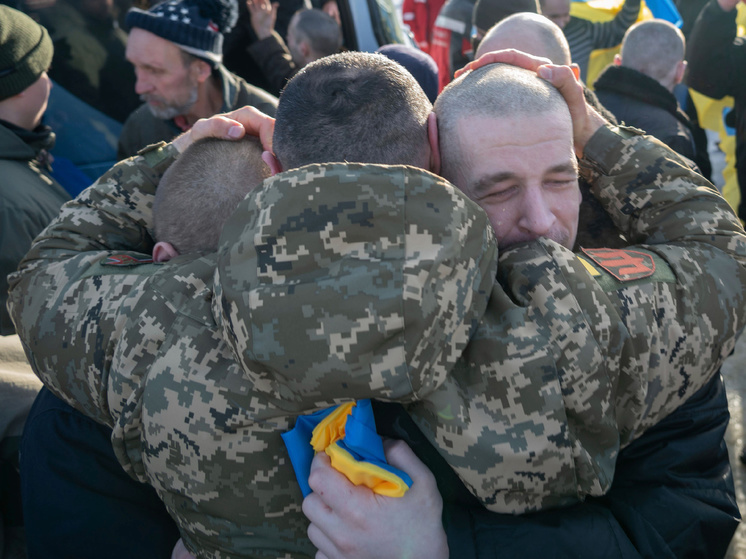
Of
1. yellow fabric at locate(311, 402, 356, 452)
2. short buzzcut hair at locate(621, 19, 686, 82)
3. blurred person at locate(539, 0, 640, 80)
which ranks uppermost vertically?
yellow fabric at locate(311, 402, 356, 452)

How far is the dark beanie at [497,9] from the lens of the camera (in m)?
3.82

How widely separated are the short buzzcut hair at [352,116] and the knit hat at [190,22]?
253 centimetres

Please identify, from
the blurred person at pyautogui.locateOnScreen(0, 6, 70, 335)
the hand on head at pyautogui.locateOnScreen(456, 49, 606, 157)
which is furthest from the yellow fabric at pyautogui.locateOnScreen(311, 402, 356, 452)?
the blurred person at pyautogui.locateOnScreen(0, 6, 70, 335)

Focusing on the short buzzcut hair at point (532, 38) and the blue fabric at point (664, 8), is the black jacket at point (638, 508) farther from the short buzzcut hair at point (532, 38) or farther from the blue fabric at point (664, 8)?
the blue fabric at point (664, 8)

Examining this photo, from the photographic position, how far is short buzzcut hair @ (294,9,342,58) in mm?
4730

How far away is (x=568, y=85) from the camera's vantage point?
5.85ft

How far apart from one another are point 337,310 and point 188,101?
3.24 metres

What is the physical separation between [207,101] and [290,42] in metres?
1.23

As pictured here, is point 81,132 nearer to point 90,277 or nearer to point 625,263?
point 90,277

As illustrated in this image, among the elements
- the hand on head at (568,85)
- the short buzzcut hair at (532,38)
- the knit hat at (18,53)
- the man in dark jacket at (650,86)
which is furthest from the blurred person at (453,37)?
the hand on head at (568,85)

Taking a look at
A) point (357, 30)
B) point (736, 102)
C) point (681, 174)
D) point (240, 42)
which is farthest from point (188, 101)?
point (736, 102)

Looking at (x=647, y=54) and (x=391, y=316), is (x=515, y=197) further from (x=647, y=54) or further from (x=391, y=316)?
(x=647, y=54)

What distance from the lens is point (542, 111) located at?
5.53ft

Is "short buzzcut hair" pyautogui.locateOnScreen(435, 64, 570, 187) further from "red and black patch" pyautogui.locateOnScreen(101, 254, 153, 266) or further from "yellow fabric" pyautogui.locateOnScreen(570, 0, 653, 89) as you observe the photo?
"yellow fabric" pyautogui.locateOnScreen(570, 0, 653, 89)
